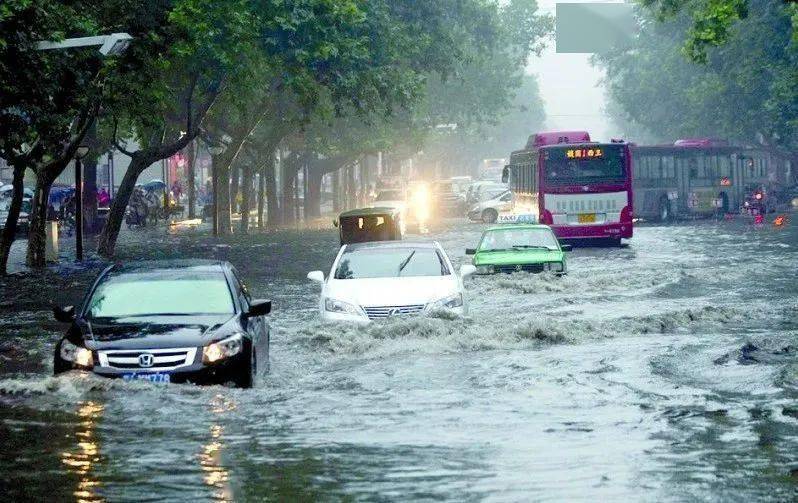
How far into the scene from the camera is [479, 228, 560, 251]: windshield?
103 feet

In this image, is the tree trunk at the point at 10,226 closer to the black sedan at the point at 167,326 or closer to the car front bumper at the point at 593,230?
the car front bumper at the point at 593,230

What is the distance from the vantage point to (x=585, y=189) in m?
45.4

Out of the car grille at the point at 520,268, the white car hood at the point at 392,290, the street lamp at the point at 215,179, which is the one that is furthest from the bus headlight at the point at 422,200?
the white car hood at the point at 392,290

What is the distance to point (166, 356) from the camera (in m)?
14.3

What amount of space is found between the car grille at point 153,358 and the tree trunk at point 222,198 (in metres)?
43.0

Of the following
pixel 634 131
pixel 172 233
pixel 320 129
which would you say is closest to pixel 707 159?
pixel 320 129

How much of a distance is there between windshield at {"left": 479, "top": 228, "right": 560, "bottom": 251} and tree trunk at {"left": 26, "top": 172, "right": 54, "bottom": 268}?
35.0ft

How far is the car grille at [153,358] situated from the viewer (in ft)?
46.7

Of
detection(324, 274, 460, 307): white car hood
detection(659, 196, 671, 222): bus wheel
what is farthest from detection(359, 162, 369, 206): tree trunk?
detection(324, 274, 460, 307): white car hood

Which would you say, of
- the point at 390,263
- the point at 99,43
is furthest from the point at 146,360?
the point at 99,43

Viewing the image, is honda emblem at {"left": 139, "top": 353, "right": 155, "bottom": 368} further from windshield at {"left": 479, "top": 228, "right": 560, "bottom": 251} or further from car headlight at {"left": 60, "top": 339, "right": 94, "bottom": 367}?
windshield at {"left": 479, "top": 228, "right": 560, "bottom": 251}

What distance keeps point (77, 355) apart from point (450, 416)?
11.1 feet

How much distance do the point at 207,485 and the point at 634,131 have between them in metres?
157

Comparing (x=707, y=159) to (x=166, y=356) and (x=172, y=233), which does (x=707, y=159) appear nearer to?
(x=172, y=233)
